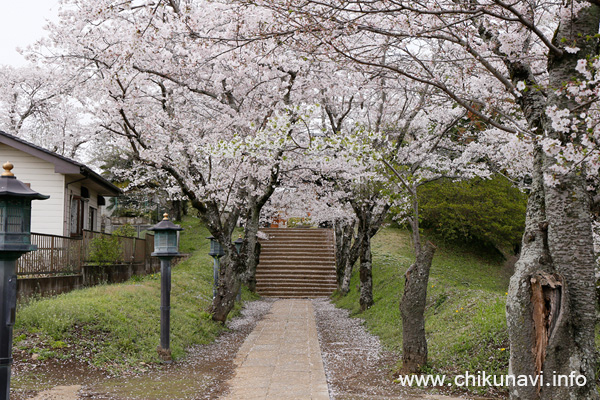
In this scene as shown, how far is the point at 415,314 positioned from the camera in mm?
7090

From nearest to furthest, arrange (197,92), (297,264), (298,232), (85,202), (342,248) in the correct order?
(197,92), (85,202), (342,248), (297,264), (298,232)

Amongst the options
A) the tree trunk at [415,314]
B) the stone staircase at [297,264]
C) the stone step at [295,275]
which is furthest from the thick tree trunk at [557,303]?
the stone step at [295,275]

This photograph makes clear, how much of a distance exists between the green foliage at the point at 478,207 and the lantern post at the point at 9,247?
59.0ft

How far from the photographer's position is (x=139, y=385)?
6375 mm

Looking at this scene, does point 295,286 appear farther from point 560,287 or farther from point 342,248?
point 560,287

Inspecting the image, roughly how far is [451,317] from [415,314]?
8.77 feet

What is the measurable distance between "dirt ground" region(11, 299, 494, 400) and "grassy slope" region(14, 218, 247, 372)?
1.07 feet

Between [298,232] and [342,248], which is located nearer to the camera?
[342,248]

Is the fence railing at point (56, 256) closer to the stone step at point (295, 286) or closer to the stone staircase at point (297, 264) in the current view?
the stone step at point (295, 286)

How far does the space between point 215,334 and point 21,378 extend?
4.78 metres

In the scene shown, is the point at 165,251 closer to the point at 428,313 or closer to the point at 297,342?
the point at 297,342

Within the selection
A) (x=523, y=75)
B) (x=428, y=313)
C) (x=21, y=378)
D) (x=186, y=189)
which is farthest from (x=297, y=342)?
(x=523, y=75)

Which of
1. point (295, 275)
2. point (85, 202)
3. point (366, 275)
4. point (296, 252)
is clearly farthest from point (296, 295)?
point (85, 202)

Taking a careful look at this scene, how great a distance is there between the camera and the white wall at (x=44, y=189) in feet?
47.0
